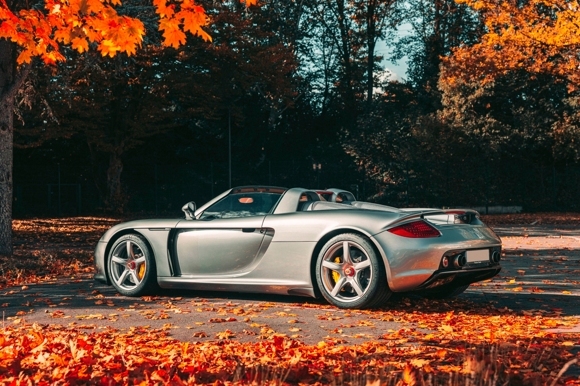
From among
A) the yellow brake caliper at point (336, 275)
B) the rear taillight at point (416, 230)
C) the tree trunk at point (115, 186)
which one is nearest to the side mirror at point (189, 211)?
the yellow brake caliper at point (336, 275)

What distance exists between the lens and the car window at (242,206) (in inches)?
347

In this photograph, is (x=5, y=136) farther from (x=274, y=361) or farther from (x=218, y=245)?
(x=274, y=361)

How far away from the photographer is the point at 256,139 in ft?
128

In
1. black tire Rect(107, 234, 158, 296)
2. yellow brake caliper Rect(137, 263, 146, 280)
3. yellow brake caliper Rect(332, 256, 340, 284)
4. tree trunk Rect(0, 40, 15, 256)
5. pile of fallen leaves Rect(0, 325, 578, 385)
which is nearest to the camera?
pile of fallen leaves Rect(0, 325, 578, 385)

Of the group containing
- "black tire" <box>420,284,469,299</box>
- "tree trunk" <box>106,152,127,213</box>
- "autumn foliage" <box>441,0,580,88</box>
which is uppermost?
"autumn foliage" <box>441,0,580,88</box>

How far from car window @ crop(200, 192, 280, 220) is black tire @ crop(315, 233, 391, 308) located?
116 cm

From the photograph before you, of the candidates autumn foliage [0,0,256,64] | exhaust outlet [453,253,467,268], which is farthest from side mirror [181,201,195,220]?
exhaust outlet [453,253,467,268]

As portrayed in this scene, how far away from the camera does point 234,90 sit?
104 ft

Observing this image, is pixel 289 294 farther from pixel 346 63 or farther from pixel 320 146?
pixel 346 63

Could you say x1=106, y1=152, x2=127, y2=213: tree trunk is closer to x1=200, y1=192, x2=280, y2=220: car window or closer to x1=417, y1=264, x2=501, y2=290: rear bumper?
x1=200, y1=192, x2=280, y2=220: car window

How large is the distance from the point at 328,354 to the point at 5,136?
10909 mm

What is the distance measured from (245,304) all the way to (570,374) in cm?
402

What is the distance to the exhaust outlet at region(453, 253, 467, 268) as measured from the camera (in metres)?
7.67

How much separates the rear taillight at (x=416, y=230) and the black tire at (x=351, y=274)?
30cm
